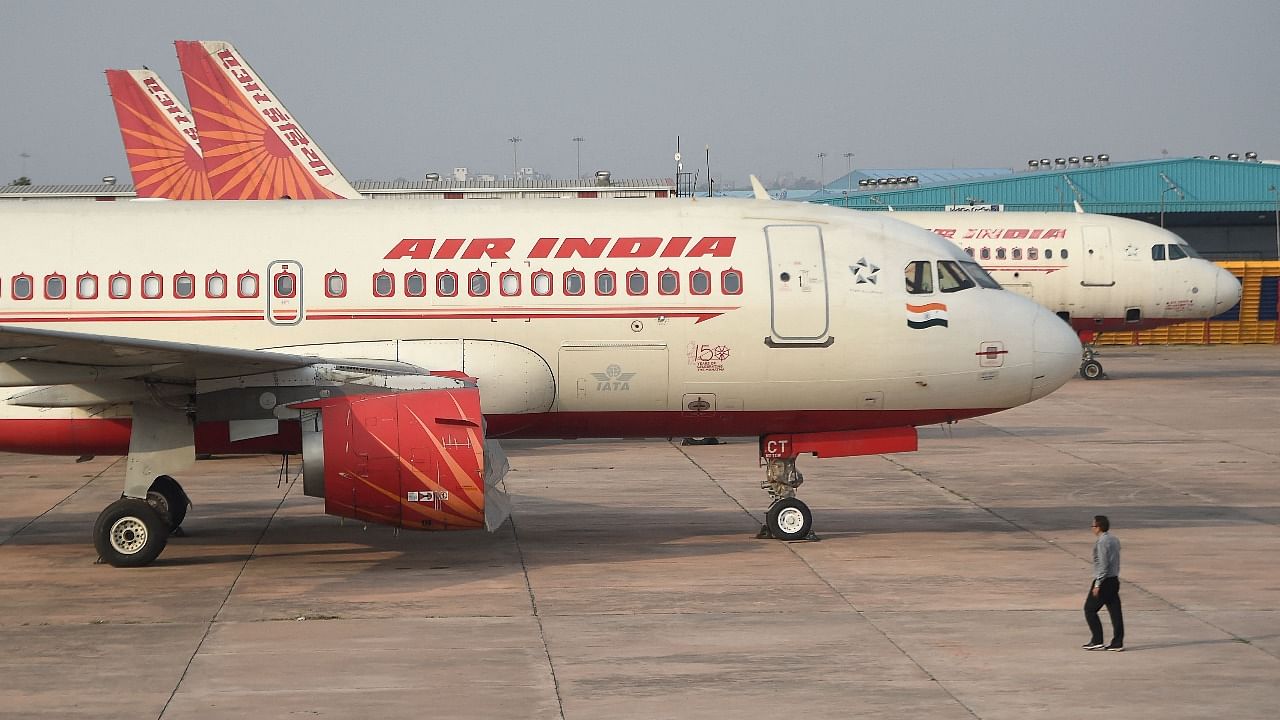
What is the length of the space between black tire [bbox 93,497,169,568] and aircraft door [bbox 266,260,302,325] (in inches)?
111

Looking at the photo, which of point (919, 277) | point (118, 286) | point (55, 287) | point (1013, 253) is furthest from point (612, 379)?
point (1013, 253)

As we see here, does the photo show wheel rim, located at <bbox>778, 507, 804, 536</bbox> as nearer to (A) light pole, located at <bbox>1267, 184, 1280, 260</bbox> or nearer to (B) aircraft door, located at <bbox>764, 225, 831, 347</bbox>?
(B) aircraft door, located at <bbox>764, 225, 831, 347</bbox>

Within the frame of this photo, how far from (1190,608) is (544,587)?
Answer: 22.9 ft

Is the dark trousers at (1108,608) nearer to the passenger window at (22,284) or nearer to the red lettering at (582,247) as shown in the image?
the red lettering at (582,247)

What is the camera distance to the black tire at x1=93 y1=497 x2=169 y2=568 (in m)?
18.0

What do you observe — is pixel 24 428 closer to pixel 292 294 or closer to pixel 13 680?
pixel 292 294

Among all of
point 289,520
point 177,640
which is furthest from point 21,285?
point 177,640

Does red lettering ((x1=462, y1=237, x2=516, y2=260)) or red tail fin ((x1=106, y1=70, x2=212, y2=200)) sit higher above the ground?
red tail fin ((x1=106, y1=70, x2=212, y2=200))

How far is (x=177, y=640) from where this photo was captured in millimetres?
14500

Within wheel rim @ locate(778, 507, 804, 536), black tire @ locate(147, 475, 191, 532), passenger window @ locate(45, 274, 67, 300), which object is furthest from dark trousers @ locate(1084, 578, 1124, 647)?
passenger window @ locate(45, 274, 67, 300)

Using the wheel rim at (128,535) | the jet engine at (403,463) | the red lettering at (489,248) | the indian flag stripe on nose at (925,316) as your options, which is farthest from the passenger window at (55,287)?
the indian flag stripe on nose at (925,316)

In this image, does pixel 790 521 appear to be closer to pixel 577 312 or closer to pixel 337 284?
pixel 577 312

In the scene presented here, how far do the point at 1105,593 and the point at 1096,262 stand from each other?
32.7 meters

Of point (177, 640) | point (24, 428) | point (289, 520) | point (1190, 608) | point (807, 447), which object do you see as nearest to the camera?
point (177, 640)
